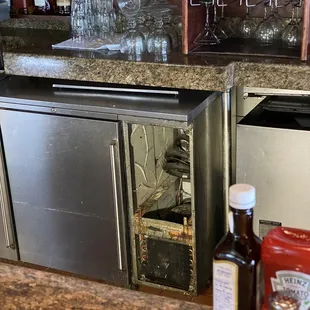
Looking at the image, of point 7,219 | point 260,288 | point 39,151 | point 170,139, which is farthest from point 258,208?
point 260,288

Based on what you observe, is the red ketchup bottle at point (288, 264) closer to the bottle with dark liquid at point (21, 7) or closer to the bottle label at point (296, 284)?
the bottle label at point (296, 284)

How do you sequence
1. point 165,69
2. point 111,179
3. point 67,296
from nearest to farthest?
point 67,296 < point 165,69 < point 111,179

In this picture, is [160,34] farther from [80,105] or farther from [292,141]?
[292,141]

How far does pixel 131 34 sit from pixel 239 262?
1.42m

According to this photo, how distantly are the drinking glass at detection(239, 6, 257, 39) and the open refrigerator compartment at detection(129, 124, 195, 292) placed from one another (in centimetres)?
46

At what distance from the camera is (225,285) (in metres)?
0.78

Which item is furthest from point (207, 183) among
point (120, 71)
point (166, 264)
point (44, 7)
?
point (44, 7)

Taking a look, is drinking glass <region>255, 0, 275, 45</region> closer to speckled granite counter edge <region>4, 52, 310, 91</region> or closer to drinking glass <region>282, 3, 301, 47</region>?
drinking glass <region>282, 3, 301, 47</region>

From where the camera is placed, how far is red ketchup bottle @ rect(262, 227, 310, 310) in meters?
0.72

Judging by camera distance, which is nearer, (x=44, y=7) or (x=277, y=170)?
(x=277, y=170)

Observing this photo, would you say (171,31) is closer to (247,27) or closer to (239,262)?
(247,27)

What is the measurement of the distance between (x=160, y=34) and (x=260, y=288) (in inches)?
55.2

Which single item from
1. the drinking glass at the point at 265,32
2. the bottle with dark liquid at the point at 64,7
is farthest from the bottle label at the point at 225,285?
the bottle with dark liquid at the point at 64,7

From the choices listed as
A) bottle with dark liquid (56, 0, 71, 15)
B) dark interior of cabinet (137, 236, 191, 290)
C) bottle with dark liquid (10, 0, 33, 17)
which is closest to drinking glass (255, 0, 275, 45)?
dark interior of cabinet (137, 236, 191, 290)
